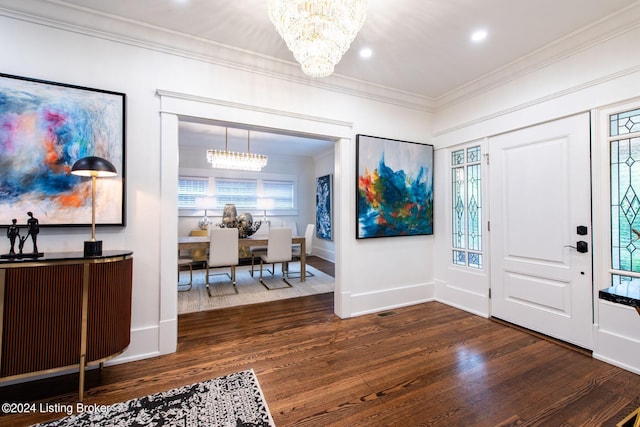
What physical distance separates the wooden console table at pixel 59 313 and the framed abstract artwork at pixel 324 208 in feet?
16.5

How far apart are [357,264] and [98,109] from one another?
2941 mm

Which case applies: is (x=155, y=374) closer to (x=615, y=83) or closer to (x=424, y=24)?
(x=424, y=24)

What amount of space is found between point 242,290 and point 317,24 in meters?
3.82

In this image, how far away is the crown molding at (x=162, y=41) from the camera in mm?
2025

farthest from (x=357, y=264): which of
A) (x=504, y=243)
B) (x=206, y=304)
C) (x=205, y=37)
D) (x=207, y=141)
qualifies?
(x=207, y=141)

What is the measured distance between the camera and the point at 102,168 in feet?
6.15

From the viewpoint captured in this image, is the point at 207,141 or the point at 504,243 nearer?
the point at 504,243

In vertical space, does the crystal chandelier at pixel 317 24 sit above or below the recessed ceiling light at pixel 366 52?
below

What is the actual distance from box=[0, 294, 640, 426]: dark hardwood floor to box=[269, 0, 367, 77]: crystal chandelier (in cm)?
222

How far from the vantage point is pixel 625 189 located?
7.25 feet

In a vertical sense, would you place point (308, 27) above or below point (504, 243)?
above

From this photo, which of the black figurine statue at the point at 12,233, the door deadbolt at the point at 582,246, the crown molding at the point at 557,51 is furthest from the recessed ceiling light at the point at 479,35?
the black figurine statue at the point at 12,233

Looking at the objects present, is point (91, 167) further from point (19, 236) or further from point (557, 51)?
point (557, 51)

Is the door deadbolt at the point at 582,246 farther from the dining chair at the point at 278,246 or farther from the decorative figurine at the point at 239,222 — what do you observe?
the decorative figurine at the point at 239,222
